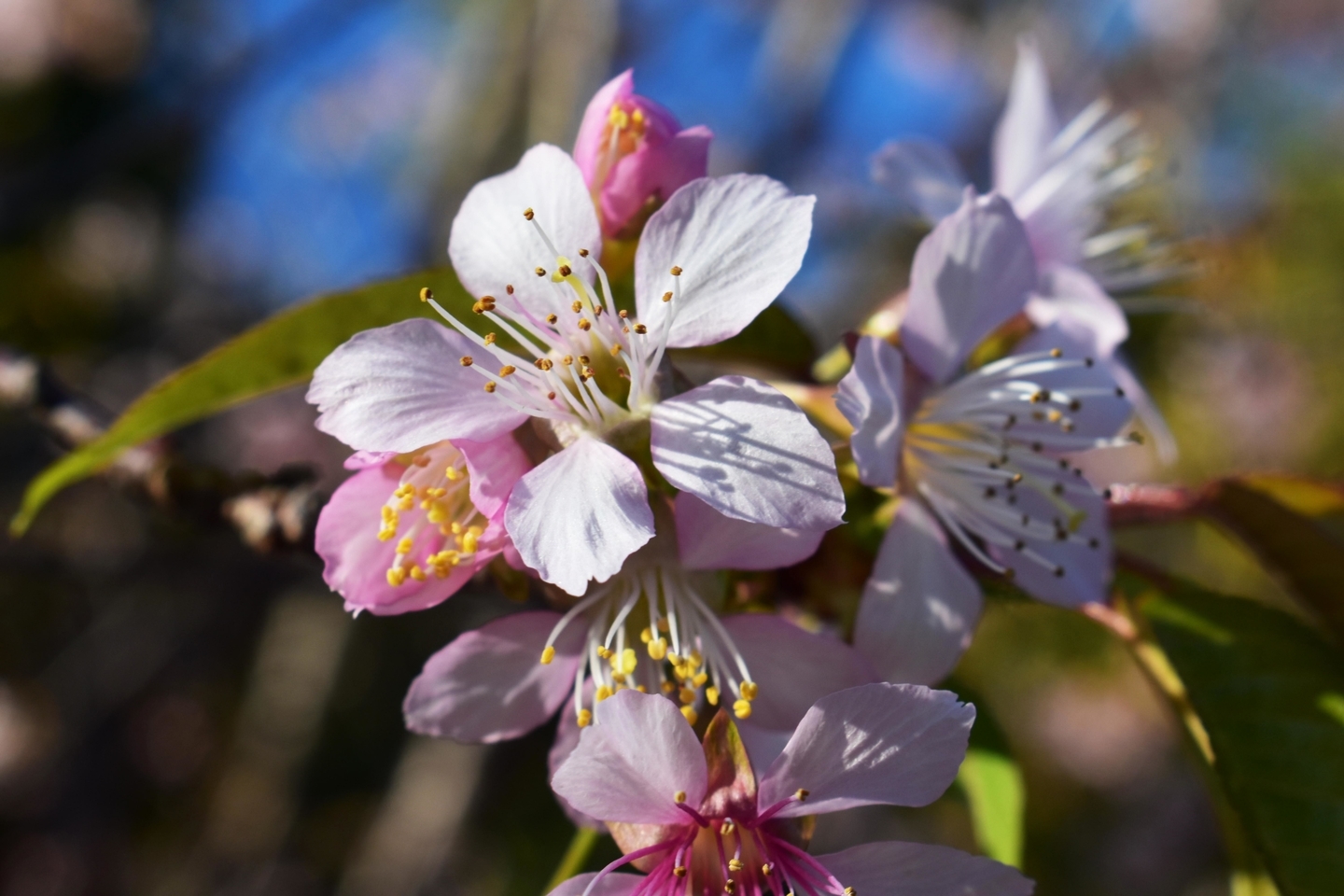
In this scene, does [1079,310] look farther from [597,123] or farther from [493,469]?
[493,469]

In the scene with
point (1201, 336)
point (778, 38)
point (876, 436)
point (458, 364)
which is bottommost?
point (1201, 336)

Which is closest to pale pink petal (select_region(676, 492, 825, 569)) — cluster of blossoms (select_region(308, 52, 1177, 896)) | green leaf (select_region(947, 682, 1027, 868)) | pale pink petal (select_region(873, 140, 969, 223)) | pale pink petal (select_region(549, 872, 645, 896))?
cluster of blossoms (select_region(308, 52, 1177, 896))

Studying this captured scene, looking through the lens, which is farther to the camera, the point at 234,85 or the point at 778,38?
the point at 778,38

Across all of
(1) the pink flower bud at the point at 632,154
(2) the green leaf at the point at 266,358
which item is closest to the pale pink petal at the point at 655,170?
(1) the pink flower bud at the point at 632,154

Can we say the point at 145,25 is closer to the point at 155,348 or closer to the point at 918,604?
the point at 155,348

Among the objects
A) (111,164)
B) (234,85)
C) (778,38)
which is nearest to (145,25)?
(234,85)

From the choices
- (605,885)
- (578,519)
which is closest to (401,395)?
(578,519)
